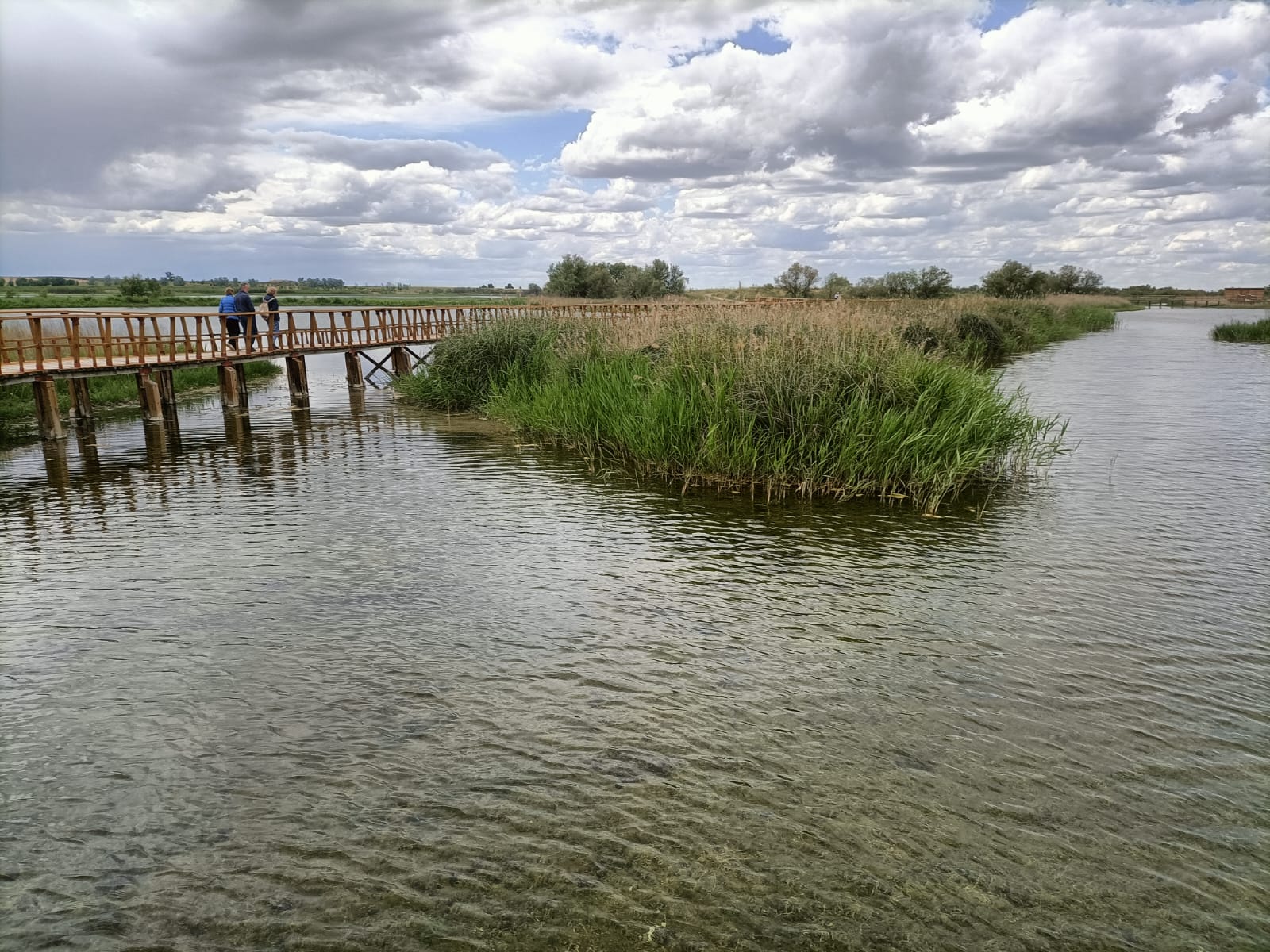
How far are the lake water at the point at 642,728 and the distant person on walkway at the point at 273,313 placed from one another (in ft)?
50.2

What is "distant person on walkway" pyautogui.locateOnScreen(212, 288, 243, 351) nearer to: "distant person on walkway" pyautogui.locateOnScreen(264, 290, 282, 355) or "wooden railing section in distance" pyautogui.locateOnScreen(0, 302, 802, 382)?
"wooden railing section in distance" pyautogui.locateOnScreen(0, 302, 802, 382)

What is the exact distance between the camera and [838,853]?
4.29 m

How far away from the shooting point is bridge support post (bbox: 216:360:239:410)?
77.5ft

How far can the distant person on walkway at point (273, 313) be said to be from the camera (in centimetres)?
2566

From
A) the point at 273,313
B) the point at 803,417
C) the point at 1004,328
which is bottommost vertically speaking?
the point at 803,417

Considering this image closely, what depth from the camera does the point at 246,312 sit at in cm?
2564

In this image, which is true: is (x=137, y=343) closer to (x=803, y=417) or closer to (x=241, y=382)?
(x=241, y=382)

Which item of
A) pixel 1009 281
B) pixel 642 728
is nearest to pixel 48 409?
pixel 642 728

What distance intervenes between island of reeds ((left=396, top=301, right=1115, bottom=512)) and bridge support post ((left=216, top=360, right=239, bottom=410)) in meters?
11.1

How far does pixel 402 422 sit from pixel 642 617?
14933mm

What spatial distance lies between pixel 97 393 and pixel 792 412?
2330 centimetres

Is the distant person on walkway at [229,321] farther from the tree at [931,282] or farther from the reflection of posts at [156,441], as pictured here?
the tree at [931,282]

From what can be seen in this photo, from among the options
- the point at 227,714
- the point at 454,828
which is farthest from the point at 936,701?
the point at 227,714

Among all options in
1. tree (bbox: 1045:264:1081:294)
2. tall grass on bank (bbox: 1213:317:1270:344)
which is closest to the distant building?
tree (bbox: 1045:264:1081:294)
